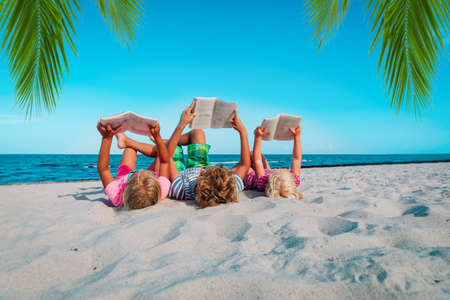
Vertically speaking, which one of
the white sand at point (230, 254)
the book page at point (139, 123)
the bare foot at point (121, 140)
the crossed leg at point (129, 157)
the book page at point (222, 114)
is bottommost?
the white sand at point (230, 254)

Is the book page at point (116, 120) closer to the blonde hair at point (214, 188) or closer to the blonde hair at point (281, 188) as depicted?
the blonde hair at point (214, 188)

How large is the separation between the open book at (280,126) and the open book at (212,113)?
1.89 ft

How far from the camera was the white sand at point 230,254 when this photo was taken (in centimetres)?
107

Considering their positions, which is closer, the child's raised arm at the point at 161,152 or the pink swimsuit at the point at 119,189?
the pink swimsuit at the point at 119,189

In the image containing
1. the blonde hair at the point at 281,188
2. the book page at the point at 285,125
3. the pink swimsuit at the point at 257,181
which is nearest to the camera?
the blonde hair at the point at 281,188

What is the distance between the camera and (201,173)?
9.75 feet

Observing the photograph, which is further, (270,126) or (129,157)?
(270,126)

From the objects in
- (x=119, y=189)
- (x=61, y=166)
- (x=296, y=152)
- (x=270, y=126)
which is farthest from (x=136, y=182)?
(x=61, y=166)

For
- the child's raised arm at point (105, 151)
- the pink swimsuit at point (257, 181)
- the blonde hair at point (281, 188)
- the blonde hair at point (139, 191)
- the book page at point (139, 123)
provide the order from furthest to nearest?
the pink swimsuit at point (257, 181) → the blonde hair at point (281, 188) → the child's raised arm at point (105, 151) → the book page at point (139, 123) → the blonde hair at point (139, 191)

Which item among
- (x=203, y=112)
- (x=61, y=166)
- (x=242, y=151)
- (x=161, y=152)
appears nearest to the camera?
(x=161, y=152)

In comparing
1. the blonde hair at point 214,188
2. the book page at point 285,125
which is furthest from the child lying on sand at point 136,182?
the book page at point 285,125

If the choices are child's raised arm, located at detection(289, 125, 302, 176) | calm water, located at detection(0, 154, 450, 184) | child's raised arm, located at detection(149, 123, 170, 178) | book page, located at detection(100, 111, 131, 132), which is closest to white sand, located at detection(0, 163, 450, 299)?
child's raised arm, located at detection(149, 123, 170, 178)

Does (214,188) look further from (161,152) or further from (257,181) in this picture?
(257,181)

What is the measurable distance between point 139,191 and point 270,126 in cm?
212
